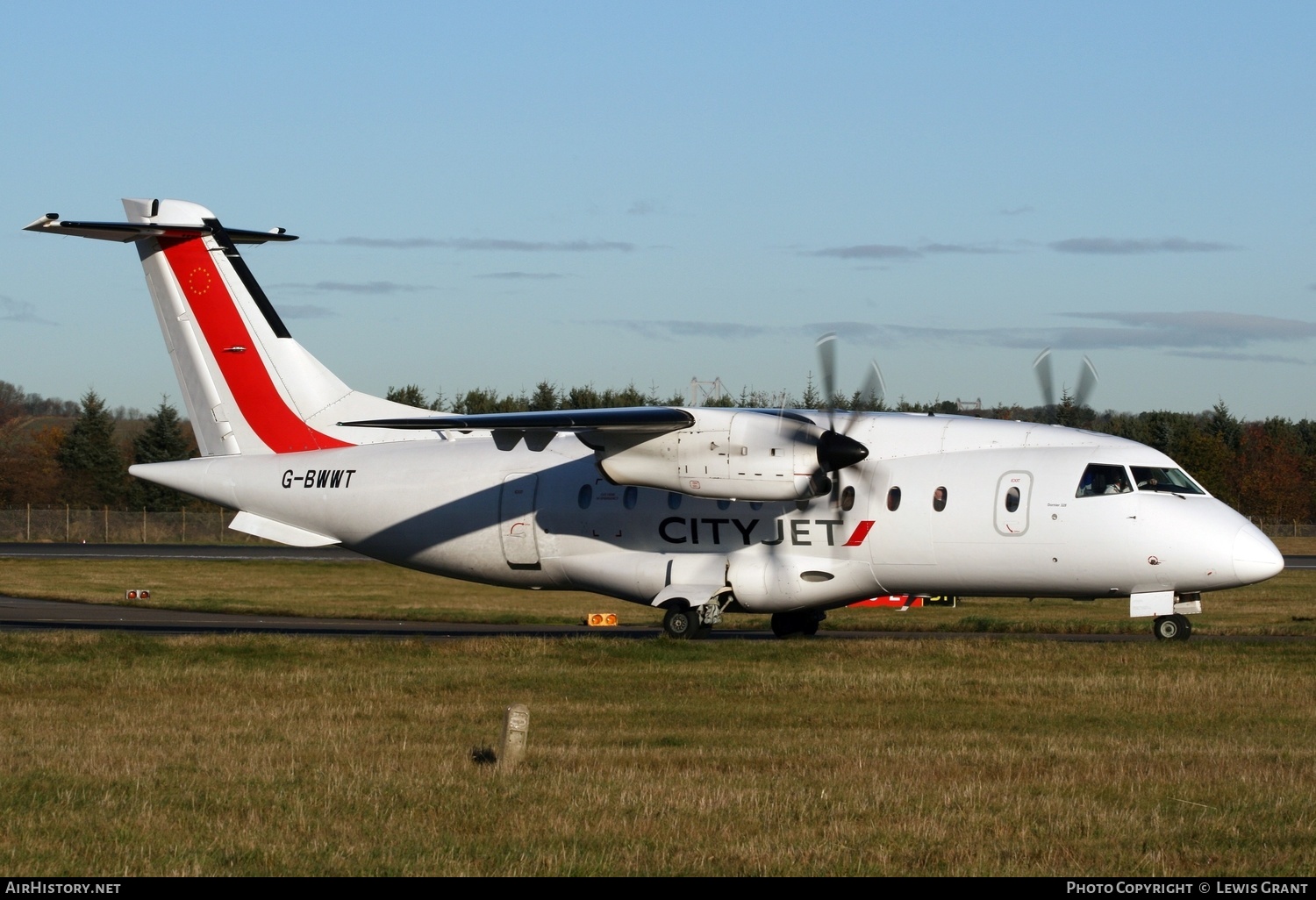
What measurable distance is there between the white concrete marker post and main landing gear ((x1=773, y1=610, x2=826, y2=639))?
13.5 metres

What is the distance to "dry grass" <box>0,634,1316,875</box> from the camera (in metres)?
9.38

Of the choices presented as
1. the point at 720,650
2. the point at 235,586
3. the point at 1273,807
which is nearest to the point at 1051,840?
the point at 1273,807

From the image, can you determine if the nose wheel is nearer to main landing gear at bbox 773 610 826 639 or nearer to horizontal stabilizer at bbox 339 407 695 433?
main landing gear at bbox 773 610 826 639

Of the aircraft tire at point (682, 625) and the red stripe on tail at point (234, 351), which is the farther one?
the red stripe on tail at point (234, 351)

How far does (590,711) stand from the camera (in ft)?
53.2

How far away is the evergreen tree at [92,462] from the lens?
8131 cm

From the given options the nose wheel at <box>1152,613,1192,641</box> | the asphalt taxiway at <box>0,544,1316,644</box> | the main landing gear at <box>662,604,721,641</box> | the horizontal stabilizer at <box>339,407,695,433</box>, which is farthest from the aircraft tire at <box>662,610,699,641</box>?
the nose wheel at <box>1152,613,1192,641</box>

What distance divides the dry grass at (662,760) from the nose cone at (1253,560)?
111cm

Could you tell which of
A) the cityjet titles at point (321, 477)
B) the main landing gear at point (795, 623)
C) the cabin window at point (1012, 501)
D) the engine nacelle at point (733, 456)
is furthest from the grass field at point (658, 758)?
the cityjet titles at point (321, 477)

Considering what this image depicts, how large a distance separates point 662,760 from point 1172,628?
40.9 ft

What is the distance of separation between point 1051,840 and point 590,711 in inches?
289

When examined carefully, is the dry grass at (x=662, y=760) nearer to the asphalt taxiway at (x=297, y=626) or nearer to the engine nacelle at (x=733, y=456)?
the engine nacelle at (x=733, y=456)

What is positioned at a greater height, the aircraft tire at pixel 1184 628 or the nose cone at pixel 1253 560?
the nose cone at pixel 1253 560
